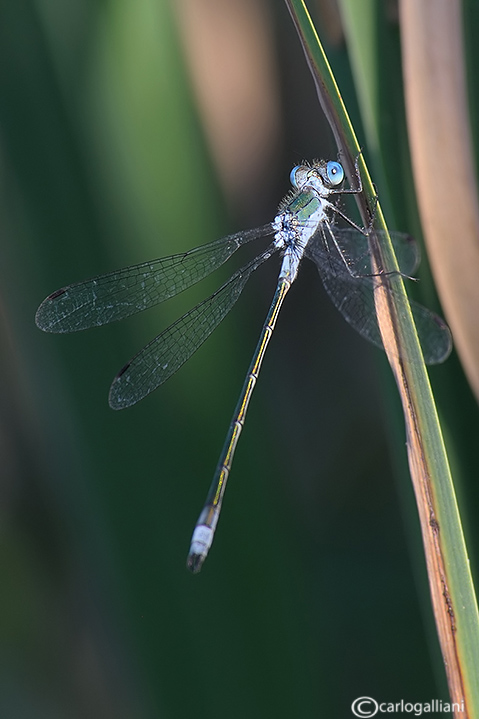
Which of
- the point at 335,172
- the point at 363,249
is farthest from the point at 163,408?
the point at 335,172

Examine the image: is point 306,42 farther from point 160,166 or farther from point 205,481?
point 205,481

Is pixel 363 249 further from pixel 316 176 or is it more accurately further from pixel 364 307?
pixel 316 176

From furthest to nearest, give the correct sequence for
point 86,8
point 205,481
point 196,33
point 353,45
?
point 196,33 < point 205,481 < point 86,8 < point 353,45

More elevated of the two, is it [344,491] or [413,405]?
[413,405]

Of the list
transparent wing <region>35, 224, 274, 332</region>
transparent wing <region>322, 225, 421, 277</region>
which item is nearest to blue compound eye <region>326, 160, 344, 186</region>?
transparent wing <region>322, 225, 421, 277</region>

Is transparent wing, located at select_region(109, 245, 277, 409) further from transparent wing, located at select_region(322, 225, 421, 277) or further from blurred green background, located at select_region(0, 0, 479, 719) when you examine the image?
transparent wing, located at select_region(322, 225, 421, 277)

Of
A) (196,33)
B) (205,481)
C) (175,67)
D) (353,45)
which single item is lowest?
(205,481)

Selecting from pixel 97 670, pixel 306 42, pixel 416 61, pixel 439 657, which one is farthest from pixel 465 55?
pixel 97 670
